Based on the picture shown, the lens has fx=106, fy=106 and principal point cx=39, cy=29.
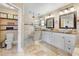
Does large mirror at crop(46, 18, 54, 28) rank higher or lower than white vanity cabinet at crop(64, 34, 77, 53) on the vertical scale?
higher

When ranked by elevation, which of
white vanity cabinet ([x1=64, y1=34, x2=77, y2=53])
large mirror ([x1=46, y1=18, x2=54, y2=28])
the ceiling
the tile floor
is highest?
the ceiling

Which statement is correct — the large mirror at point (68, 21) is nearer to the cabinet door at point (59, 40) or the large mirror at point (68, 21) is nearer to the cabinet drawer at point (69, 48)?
the cabinet door at point (59, 40)

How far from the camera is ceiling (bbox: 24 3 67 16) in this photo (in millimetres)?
1770

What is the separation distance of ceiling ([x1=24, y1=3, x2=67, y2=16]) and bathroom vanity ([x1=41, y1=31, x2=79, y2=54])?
1.22 feet

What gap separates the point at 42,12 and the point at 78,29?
2.12 feet

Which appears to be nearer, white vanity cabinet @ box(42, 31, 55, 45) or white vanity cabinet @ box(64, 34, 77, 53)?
white vanity cabinet @ box(64, 34, 77, 53)

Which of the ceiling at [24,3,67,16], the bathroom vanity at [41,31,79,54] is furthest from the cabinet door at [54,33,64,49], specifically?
the ceiling at [24,3,67,16]

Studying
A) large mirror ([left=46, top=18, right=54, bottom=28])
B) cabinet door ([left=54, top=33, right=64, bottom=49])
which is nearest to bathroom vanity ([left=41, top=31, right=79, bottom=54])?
cabinet door ([left=54, top=33, right=64, bottom=49])

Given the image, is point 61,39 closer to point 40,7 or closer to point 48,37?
point 48,37

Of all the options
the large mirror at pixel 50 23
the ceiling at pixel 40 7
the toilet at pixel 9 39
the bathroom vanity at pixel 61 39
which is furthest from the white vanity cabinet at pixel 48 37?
the toilet at pixel 9 39

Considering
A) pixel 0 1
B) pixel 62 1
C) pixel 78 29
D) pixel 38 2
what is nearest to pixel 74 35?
pixel 78 29

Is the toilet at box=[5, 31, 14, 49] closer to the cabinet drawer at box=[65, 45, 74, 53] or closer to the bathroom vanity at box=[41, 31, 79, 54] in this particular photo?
the bathroom vanity at box=[41, 31, 79, 54]

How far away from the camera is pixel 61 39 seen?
180 cm

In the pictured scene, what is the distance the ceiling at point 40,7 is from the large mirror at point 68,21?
0.20 m
